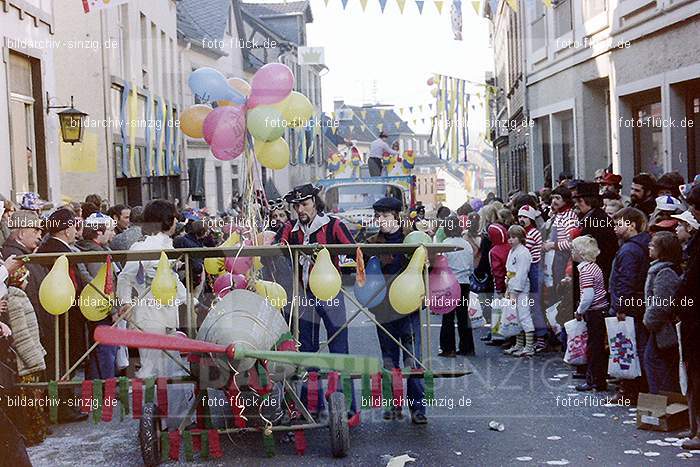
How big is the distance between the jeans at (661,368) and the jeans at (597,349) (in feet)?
3.88

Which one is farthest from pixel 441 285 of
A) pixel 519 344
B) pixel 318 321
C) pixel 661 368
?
pixel 519 344

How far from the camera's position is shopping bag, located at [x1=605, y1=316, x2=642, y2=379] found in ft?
28.4

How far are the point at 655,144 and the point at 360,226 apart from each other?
7.24 metres

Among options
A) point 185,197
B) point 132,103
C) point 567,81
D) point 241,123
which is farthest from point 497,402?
point 185,197

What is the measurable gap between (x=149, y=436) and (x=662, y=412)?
391cm

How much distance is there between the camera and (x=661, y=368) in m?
8.09

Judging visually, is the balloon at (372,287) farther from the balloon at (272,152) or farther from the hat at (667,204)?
the hat at (667,204)

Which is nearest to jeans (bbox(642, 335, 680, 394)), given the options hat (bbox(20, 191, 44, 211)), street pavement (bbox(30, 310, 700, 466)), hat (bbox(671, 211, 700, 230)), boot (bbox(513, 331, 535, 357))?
street pavement (bbox(30, 310, 700, 466))

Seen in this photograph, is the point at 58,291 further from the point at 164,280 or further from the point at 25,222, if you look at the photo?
the point at 25,222

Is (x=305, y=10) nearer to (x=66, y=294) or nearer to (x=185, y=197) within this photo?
(x=185, y=197)

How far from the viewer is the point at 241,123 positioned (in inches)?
322

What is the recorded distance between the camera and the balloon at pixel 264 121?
26.6ft

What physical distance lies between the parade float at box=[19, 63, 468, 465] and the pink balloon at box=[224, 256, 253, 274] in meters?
0.01

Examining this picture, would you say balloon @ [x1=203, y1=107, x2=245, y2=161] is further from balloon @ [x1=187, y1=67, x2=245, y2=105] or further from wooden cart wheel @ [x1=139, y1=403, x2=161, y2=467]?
wooden cart wheel @ [x1=139, y1=403, x2=161, y2=467]
